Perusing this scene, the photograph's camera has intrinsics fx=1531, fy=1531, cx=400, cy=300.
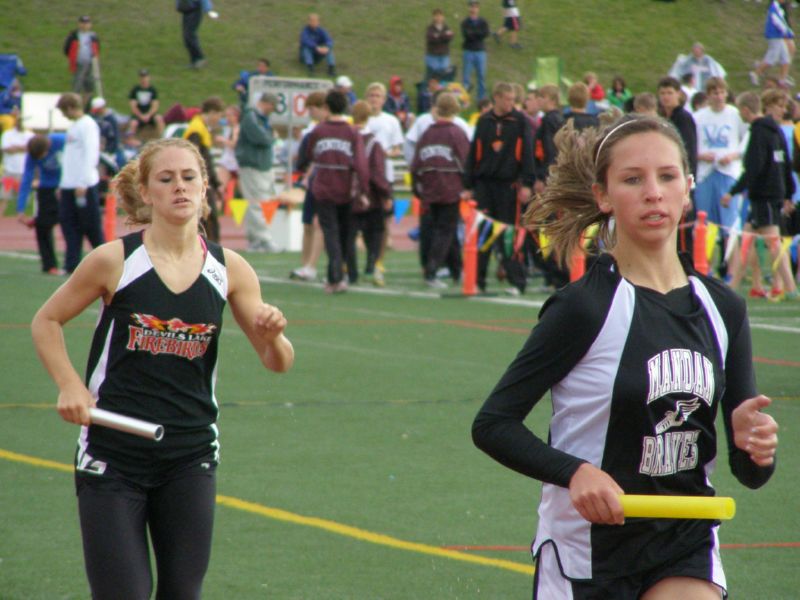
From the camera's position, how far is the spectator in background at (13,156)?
30.3 meters

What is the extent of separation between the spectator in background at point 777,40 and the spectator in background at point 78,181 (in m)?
25.1

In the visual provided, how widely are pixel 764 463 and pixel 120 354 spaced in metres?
2.12

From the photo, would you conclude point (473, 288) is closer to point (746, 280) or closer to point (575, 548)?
point (746, 280)

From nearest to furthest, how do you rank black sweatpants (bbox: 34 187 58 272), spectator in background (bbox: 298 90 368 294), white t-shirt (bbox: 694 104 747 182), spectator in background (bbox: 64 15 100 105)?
spectator in background (bbox: 298 90 368 294), white t-shirt (bbox: 694 104 747 182), black sweatpants (bbox: 34 187 58 272), spectator in background (bbox: 64 15 100 105)

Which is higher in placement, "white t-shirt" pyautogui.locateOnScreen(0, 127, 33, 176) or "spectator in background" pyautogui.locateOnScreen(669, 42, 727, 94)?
"spectator in background" pyautogui.locateOnScreen(669, 42, 727, 94)

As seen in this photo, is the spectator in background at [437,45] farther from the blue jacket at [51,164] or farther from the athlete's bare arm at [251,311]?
the athlete's bare arm at [251,311]

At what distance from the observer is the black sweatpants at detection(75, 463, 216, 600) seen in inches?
179

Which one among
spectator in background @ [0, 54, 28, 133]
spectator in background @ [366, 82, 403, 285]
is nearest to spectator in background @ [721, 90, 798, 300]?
spectator in background @ [366, 82, 403, 285]

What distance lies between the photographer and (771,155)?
16375mm

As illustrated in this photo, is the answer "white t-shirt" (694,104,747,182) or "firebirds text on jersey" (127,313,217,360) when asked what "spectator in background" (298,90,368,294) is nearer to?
"white t-shirt" (694,104,747,182)

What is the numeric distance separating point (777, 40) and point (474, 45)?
28.8 ft

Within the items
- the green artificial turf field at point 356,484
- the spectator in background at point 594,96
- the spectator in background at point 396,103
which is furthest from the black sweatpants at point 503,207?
the spectator in background at point 396,103

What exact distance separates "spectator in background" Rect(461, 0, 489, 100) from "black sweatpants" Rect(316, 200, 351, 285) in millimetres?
22035

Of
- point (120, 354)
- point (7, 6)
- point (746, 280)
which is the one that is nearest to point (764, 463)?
point (120, 354)
